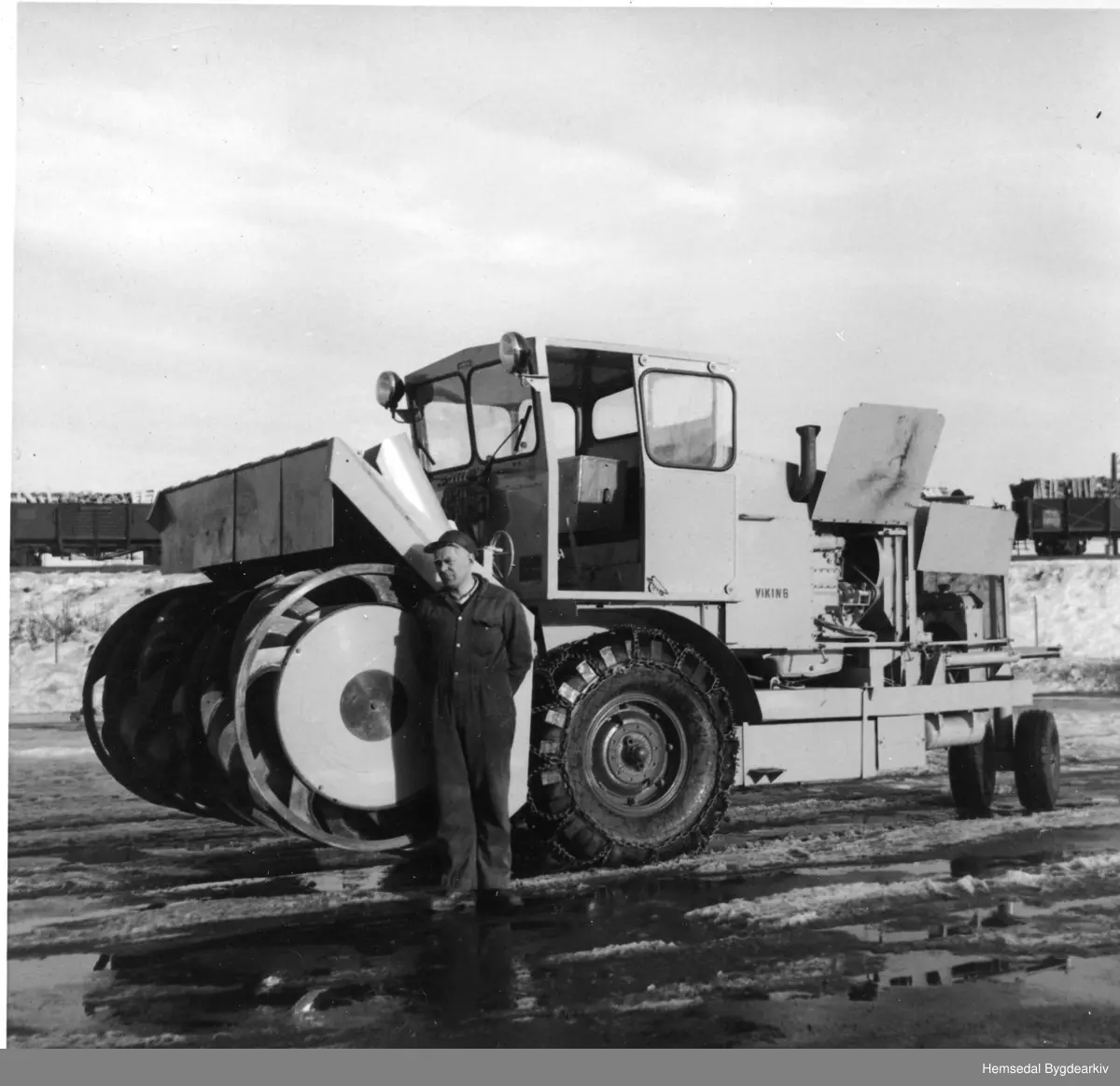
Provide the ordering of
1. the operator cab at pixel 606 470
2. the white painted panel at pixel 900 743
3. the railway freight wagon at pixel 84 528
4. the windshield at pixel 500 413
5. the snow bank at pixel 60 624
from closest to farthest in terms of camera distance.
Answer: the operator cab at pixel 606 470
the windshield at pixel 500 413
the white painted panel at pixel 900 743
the snow bank at pixel 60 624
the railway freight wagon at pixel 84 528

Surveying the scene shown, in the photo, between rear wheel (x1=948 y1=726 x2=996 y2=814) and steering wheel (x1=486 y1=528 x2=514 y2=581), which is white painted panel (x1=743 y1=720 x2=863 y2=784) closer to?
rear wheel (x1=948 y1=726 x2=996 y2=814)

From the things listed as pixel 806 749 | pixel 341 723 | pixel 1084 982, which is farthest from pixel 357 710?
pixel 1084 982

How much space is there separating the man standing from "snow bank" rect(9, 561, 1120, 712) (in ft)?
29.9

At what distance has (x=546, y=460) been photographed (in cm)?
698

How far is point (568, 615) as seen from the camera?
7.11m

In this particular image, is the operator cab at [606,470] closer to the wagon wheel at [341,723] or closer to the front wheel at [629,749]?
the front wheel at [629,749]

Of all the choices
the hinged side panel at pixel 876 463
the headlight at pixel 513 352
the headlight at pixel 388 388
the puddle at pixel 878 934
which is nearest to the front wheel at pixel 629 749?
the puddle at pixel 878 934

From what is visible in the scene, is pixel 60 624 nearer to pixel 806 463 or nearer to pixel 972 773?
pixel 806 463

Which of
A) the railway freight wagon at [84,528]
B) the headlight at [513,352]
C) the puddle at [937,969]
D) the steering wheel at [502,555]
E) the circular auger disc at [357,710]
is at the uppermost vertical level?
the railway freight wagon at [84,528]

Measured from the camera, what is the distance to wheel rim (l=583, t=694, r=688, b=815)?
22.7 ft

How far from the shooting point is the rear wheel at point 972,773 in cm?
938

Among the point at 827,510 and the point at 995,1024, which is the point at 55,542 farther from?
the point at 995,1024

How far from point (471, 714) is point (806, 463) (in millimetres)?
3419

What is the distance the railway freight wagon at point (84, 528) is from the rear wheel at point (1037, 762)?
20.7 meters
